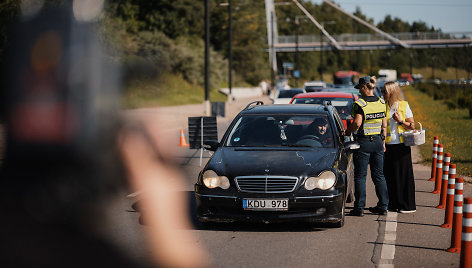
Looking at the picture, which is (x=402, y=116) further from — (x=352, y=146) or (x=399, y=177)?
(x=352, y=146)

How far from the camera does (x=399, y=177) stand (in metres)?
10.5

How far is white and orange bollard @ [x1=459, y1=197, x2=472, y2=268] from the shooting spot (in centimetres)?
667

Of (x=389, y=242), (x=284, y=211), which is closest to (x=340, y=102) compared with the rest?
(x=284, y=211)

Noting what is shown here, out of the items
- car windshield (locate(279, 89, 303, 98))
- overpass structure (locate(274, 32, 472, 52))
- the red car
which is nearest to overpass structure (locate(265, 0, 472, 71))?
overpass structure (locate(274, 32, 472, 52))

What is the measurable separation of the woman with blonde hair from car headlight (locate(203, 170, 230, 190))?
2.88 meters

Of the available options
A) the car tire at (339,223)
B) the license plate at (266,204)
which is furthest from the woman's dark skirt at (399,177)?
the license plate at (266,204)

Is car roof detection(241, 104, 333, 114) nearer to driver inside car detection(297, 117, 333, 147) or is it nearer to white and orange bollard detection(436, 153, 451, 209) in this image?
driver inside car detection(297, 117, 333, 147)

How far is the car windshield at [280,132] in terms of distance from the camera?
32.2 ft

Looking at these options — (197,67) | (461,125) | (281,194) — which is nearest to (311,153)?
(281,194)

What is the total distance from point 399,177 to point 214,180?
299 centimetres

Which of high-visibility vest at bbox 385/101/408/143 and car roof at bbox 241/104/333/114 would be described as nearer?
car roof at bbox 241/104/333/114

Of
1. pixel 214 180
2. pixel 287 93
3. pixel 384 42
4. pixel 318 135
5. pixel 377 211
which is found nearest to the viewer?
pixel 214 180

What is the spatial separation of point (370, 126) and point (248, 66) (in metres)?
75.8

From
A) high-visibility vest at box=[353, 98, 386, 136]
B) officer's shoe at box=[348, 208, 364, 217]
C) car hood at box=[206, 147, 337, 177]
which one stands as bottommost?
officer's shoe at box=[348, 208, 364, 217]
